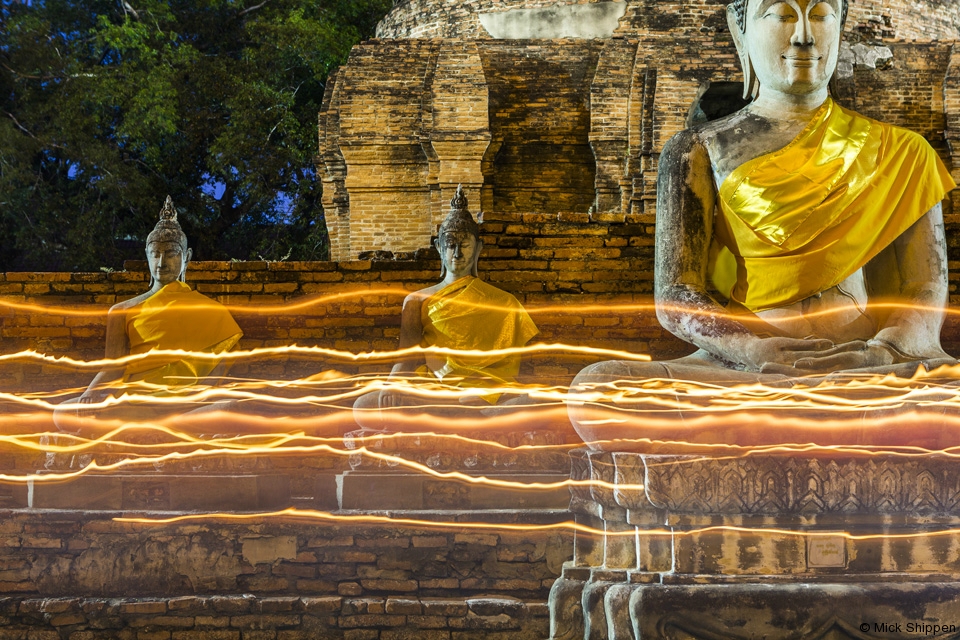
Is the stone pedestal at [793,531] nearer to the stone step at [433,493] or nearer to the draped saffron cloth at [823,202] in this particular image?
the draped saffron cloth at [823,202]

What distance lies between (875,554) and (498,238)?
4445 millimetres

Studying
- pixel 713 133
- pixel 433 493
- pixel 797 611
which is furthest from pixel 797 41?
pixel 433 493

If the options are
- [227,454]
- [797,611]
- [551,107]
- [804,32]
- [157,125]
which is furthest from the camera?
[157,125]

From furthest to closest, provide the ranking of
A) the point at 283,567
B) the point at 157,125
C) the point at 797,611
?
the point at 157,125, the point at 283,567, the point at 797,611

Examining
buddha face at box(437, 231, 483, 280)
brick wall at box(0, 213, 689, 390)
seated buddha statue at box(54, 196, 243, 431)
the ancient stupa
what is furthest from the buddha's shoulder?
the ancient stupa

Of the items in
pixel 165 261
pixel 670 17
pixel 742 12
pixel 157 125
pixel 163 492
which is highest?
pixel 670 17

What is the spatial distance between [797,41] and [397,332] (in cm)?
368

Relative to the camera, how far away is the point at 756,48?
4230mm

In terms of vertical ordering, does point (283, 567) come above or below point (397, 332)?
below

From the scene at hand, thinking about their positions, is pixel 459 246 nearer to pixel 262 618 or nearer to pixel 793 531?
pixel 262 618

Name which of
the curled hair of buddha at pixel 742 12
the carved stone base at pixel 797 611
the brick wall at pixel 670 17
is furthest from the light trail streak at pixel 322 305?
the brick wall at pixel 670 17

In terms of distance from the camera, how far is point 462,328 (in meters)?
5.92

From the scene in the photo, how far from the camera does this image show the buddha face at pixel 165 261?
622cm

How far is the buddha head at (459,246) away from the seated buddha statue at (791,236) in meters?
2.07
